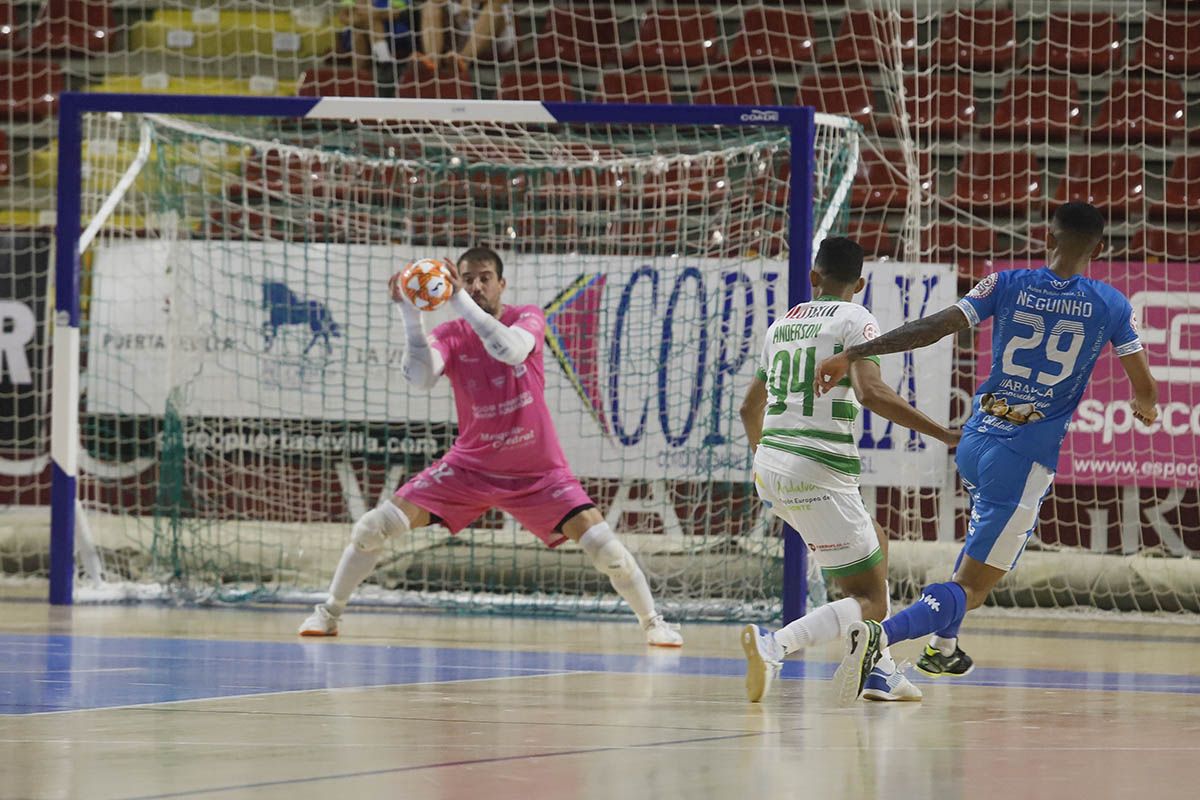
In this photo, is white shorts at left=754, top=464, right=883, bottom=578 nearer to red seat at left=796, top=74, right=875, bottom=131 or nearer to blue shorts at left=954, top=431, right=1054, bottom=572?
blue shorts at left=954, top=431, right=1054, bottom=572

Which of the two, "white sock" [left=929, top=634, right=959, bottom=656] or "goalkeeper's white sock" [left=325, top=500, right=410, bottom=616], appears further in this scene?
"goalkeeper's white sock" [left=325, top=500, right=410, bottom=616]

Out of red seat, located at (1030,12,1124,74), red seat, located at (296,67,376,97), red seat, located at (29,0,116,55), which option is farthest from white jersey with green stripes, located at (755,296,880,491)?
red seat, located at (29,0,116,55)

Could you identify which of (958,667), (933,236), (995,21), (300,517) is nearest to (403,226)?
(300,517)

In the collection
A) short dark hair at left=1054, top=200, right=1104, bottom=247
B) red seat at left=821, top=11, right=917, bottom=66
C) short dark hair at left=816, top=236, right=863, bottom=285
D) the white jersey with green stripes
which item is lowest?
the white jersey with green stripes

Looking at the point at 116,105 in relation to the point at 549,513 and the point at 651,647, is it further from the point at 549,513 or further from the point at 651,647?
the point at 651,647

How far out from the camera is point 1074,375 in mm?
5906

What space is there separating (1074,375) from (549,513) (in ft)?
10.0

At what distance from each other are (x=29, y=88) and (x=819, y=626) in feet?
36.2

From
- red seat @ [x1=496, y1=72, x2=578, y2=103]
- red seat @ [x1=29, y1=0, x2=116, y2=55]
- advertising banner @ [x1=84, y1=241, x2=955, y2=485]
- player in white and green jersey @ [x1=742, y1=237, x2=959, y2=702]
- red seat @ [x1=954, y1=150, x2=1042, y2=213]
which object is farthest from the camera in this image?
red seat @ [x1=29, y1=0, x2=116, y2=55]

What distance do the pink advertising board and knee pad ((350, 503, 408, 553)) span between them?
473 centimetres

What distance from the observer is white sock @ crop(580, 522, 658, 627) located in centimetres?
813

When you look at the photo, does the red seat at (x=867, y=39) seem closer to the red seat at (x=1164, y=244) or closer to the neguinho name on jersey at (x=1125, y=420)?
the red seat at (x=1164, y=244)

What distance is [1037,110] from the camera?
41.2ft

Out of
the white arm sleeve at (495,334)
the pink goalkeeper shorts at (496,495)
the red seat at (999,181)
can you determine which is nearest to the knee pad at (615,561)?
the pink goalkeeper shorts at (496,495)
